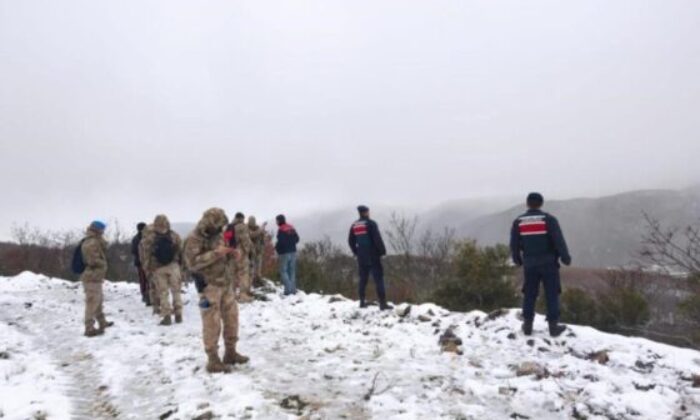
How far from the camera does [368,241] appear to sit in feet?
42.6

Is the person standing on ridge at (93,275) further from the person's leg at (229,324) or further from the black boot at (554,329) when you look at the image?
the black boot at (554,329)

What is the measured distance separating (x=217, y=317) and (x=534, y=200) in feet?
19.4

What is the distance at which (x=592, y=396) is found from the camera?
20.3ft

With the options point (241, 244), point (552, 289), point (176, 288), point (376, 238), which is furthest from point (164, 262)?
point (552, 289)

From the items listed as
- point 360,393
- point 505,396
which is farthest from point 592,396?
point 360,393

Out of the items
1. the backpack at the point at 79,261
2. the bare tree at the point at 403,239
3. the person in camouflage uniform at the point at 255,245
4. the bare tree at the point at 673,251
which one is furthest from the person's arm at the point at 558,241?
the bare tree at the point at 403,239

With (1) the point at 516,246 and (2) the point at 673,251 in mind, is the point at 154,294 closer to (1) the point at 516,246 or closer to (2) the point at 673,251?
(1) the point at 516,246

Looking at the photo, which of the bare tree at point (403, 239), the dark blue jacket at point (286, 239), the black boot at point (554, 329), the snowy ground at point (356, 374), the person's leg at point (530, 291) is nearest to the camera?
the snowy ground at point (356, 374)

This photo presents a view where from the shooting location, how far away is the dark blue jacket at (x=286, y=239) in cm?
1717

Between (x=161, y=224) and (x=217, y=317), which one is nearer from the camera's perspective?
(x=217, y=317)

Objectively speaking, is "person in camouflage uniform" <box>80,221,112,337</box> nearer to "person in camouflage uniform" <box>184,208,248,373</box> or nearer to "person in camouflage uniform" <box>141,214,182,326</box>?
"person in camouflage uniform" <box>141,214,182,326</box>

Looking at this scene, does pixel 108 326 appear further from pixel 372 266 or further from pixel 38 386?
pixel 372 266

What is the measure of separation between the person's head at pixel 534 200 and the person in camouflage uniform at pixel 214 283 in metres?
5.31

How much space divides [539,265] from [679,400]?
3.38m
